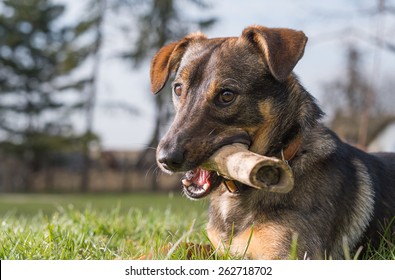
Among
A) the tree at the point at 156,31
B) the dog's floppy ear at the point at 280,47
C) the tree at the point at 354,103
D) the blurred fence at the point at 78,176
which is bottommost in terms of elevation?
the blurred fence at the point at 78,176

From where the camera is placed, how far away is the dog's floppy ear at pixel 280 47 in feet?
13.7

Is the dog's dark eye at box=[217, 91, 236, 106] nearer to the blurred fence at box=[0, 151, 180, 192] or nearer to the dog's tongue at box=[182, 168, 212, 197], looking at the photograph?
the dog's tongue at box=[182, 168, 212, 197]

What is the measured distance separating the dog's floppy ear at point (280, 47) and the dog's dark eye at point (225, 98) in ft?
1.19

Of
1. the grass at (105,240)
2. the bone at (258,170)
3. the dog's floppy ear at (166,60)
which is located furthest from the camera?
the dog's floppy ear at (166,60)

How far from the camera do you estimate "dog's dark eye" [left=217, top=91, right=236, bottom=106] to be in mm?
4234

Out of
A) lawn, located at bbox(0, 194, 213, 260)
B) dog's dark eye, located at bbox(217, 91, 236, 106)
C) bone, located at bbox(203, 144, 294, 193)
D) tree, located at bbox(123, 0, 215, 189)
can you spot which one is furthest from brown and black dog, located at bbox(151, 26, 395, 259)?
tree, located at bbox(123, 0, 215, 189)

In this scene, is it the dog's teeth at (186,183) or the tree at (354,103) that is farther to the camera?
the tree at (354,103)

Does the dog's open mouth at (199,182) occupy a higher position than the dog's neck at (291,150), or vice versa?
the dog's neck at (291,150)

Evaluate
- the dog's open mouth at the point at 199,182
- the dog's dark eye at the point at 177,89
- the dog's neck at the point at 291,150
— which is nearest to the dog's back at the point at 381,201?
the dog's neck at the point at 291,150

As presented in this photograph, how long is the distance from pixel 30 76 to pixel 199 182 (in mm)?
40946

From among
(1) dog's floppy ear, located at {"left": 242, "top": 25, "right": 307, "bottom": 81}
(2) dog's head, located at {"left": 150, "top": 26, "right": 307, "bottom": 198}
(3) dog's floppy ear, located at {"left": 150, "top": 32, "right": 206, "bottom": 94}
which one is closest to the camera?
(2) dog's head, located at {"left": 150, "top": 26, "right": 307, "bottom": 198}

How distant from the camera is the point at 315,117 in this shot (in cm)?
461

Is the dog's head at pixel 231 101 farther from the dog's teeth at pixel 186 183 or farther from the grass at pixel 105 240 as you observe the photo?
the grass at pixel 105 240

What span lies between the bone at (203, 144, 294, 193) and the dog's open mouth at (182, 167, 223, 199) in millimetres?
366
